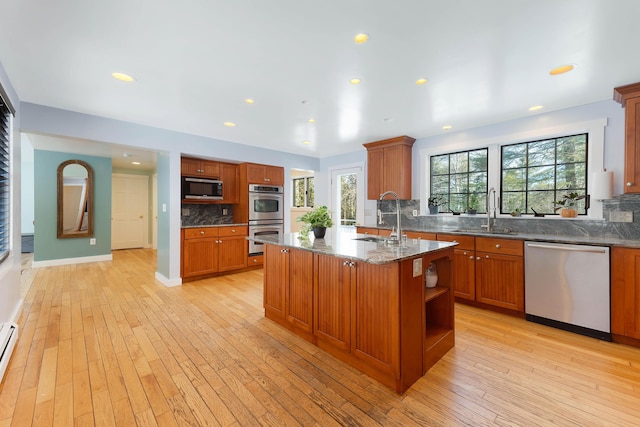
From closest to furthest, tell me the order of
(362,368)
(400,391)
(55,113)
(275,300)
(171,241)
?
(400,391) → (362,368) → (275,300) → (55,113) → (171,241)

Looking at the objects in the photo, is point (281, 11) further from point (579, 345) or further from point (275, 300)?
point (579, 345)

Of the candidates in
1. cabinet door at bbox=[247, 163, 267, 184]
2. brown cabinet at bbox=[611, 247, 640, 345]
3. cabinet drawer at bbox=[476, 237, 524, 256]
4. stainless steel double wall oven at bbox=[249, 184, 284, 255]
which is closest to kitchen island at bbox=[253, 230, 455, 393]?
cabinet drawer at bbox=[476, 237, 524, 256]

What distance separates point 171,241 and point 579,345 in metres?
4.94

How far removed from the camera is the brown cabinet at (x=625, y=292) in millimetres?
2350

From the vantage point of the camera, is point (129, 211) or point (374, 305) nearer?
point (374, 305)

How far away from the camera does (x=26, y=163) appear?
24.8 feet

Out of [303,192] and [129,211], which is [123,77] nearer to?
[303,192]

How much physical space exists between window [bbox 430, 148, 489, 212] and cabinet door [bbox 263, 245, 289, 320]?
2.90 metres

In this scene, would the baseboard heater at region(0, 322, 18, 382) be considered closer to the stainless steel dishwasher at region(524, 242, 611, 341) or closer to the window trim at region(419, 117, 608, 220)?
the stainless steel dishwasher at region(524, 242, 611, 341)

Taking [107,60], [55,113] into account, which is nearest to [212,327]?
[107,60]

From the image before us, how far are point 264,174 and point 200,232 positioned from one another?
1.61 m

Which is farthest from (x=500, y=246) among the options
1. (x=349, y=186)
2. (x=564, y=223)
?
(x=349, y=186)

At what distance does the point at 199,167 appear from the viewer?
4.88m

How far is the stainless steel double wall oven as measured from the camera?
5.14 metres
